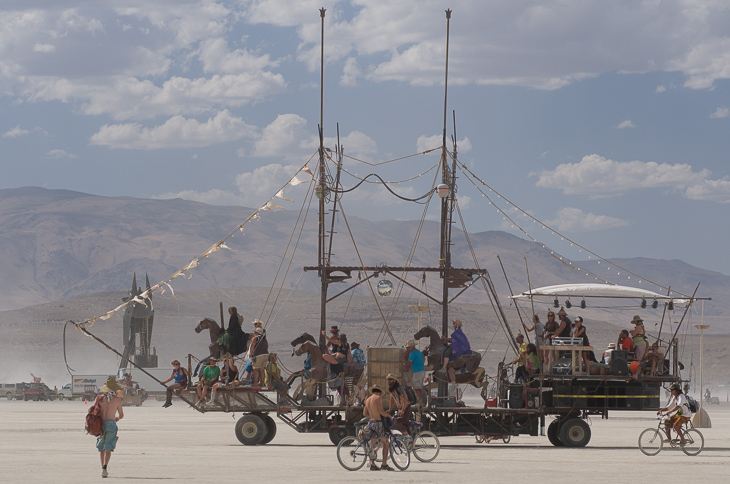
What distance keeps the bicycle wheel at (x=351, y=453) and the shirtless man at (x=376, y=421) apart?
25 centimetres

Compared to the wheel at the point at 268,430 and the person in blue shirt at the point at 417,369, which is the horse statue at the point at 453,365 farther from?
the wheel at the point at 268,430

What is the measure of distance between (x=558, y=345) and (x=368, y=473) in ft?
30.0

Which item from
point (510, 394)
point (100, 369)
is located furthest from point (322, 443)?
point (100, 369)

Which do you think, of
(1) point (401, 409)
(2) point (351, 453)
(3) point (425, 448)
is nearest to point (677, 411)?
(3) point (425, 448)

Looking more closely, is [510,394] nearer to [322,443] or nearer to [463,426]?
[463,426]

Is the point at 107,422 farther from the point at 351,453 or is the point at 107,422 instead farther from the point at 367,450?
the point at 367,450

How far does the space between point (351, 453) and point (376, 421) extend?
0.86 metres

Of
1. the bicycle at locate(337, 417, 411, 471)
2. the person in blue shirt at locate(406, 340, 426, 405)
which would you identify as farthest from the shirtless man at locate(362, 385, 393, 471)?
the person in blue shirt at locate(406, 340, 426, 405)

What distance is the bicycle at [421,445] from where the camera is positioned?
22.4 metres

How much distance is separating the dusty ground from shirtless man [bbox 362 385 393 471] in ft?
1.71

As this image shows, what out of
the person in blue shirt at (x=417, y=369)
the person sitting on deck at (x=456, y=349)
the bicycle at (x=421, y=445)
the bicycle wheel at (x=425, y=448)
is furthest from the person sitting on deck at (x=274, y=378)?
the bicycle wheel at (x=425, y=448)

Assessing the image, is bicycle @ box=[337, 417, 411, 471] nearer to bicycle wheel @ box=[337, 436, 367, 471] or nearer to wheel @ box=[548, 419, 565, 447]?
bicycle wheel @ box=[337, 436, 367, 471]

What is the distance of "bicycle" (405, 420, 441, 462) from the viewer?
22.4m

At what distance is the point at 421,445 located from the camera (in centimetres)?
2298
